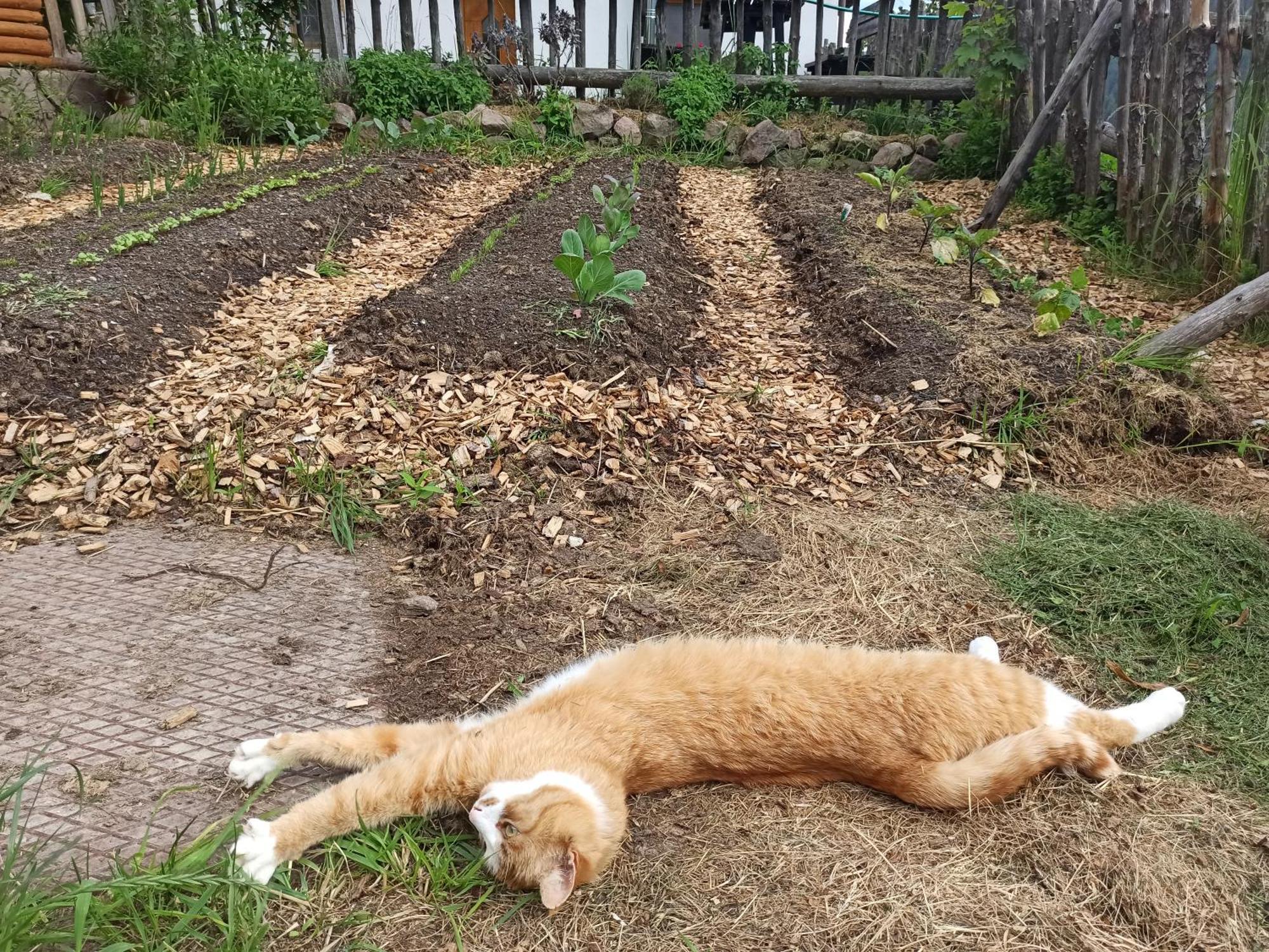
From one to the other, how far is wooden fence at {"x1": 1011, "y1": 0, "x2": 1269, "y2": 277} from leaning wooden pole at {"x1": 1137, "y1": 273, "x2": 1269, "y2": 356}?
1247 mm

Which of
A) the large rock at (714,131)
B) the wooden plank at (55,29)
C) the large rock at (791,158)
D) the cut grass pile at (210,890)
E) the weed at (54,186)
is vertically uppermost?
the wooden plank at (55,29)

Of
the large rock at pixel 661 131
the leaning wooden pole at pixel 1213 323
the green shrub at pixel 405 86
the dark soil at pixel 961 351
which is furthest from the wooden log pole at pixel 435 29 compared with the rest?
the leaning wooden pole at pixel 1213 323

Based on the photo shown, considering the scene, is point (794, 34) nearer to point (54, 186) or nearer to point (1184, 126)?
point (1184, 126)

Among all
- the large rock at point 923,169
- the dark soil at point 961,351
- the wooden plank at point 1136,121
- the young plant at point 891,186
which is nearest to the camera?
the dark soil at point 961,351

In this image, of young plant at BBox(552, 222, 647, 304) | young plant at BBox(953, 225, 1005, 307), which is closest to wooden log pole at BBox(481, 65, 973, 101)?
young plant at BBox(953, 225, 1005, 307)

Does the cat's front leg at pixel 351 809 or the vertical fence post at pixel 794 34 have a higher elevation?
the vertical fence post at pixel 794 34

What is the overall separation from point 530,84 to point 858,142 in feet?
14.2

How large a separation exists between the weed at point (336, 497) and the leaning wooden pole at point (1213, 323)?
390 centimetres

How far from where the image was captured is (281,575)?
3248 millimetres

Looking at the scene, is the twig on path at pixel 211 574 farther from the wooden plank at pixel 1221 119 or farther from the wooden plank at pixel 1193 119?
the wooden plank at pixel 1193 119

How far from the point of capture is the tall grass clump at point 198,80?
910 centimetres

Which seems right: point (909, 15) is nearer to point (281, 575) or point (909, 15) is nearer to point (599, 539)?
point (599, 539)

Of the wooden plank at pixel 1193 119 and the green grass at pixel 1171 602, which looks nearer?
the green grass at pixel 1171 602

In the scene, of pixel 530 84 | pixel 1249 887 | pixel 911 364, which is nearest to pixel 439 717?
pixel 1249 887
